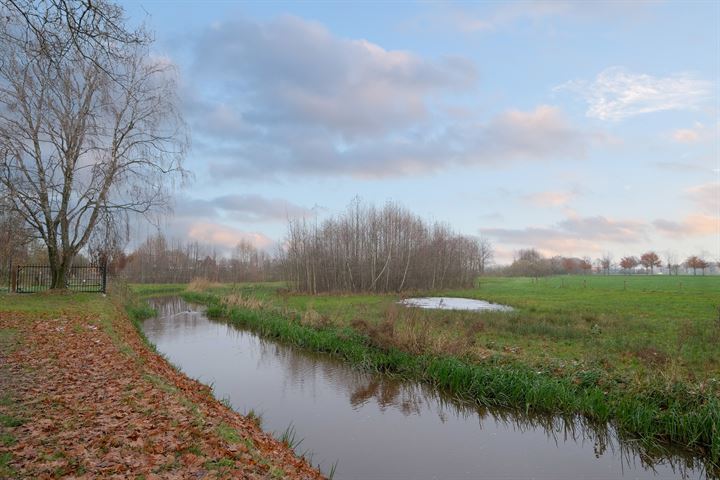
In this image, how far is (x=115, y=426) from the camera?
5.34 meters

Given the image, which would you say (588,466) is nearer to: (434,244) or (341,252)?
(341,252)

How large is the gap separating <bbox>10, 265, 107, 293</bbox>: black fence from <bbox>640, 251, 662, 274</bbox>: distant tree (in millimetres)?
115803

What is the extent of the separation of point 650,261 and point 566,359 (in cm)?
11554

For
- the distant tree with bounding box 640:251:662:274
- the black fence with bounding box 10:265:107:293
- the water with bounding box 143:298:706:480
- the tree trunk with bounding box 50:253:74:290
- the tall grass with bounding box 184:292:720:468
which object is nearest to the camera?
the water with bounding box 143:298:706:480

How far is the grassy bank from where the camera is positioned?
24.3 feet

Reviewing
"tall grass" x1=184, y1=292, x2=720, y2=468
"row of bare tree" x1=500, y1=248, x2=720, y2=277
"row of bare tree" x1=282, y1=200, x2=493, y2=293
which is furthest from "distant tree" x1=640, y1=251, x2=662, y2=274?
"tall grass" x1=184, y1=292, x2=720, y2=468

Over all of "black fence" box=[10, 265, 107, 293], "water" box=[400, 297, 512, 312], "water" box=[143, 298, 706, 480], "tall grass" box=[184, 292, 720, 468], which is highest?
"black fence" box=[10, 265, 107, 293]

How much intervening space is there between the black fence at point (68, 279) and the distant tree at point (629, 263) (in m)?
129

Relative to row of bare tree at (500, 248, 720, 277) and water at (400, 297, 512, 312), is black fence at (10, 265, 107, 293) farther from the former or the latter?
row of bare tree at (500, 248, 720, 277)

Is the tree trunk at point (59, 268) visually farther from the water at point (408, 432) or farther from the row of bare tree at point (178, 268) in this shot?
the row of bare tree at point (178, 268)

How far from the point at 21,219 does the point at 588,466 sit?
22399 mm

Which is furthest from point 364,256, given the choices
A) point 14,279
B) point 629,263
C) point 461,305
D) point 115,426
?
point 629,263

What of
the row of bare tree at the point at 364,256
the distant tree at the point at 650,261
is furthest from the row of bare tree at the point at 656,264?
the row of bare tree at the point at 364,256

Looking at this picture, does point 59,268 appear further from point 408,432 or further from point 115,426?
point 408,432
